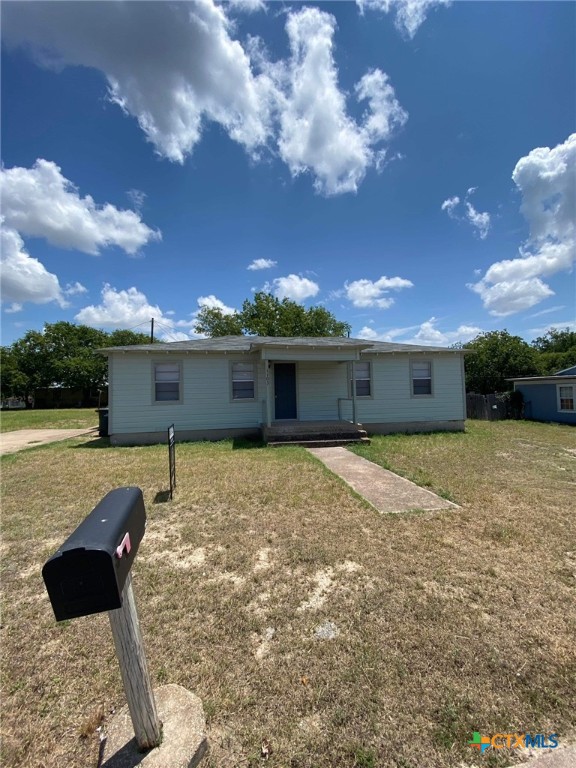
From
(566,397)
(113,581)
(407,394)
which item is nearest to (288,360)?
(407,394)

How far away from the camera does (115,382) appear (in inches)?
403

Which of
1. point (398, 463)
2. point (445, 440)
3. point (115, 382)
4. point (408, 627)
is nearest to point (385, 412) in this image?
point (445, 440)

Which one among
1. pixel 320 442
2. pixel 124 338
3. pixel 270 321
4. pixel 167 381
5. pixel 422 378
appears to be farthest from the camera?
pixel 124 338

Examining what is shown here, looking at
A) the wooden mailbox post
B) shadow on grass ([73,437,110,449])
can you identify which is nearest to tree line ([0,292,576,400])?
shadow on grass ([73,437,110,449])

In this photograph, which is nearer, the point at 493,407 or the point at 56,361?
the point at 493,407

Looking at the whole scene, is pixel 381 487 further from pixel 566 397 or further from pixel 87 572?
pixel 566 397

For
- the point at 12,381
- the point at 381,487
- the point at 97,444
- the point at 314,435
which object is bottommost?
the point at 381,487

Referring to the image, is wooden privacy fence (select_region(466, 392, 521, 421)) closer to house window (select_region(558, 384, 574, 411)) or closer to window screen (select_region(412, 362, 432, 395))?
house window (select_region(558, 384, 574, 411))

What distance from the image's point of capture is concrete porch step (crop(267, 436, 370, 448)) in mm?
9602

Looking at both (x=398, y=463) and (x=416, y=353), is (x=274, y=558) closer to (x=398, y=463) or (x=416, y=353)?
(x=398, y=463)

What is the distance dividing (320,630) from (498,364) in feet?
89.0

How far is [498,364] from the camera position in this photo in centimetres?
2473

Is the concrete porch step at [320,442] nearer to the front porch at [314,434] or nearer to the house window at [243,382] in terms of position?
the front porch at [314,434]

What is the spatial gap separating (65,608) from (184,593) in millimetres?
1968
